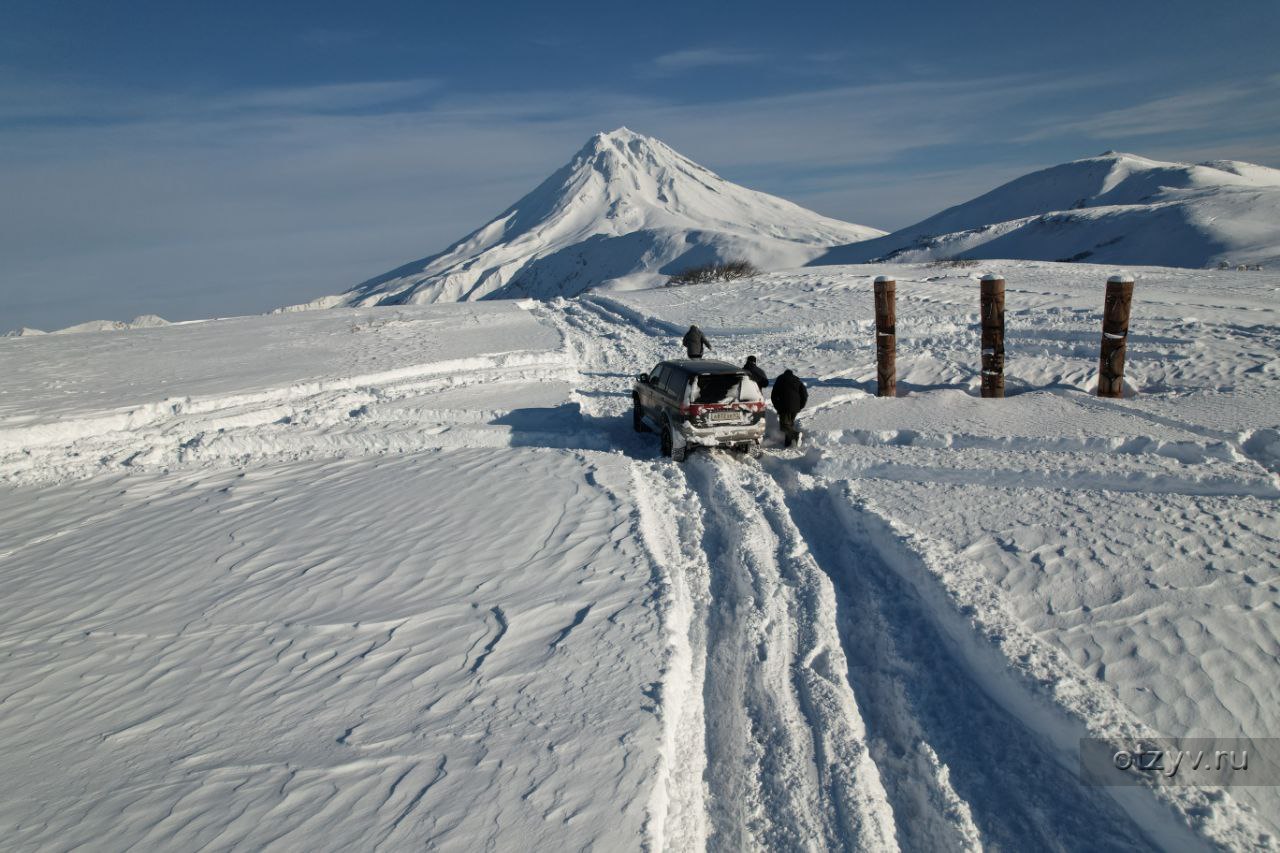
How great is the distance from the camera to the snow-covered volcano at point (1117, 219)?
1519 inches

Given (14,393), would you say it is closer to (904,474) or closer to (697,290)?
(904,474)

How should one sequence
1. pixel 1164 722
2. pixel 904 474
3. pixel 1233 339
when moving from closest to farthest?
pixel 1164 722 < pixel 904 474 < pixel 1233 339

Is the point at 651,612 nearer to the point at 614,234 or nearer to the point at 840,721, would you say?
the point at 840,721

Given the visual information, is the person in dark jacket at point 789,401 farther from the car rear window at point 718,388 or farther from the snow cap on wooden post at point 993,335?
the snow cap on wooden post at point 993,335

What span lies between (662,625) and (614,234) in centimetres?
12498

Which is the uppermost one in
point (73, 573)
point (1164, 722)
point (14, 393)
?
point (14, 393)

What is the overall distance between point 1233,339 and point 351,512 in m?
14.6

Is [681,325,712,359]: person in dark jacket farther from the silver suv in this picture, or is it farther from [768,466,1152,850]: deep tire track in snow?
[768,466,1152,850]: deep tire track in snow

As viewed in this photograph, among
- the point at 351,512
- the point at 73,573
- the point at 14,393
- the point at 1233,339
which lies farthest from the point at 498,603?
the point at 14,393

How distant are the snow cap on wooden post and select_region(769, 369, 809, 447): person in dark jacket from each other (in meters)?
3.16

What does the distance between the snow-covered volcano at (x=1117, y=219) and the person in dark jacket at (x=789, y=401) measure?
32318 mm

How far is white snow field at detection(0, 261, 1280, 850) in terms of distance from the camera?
3869mm

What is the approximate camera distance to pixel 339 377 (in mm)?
16453
